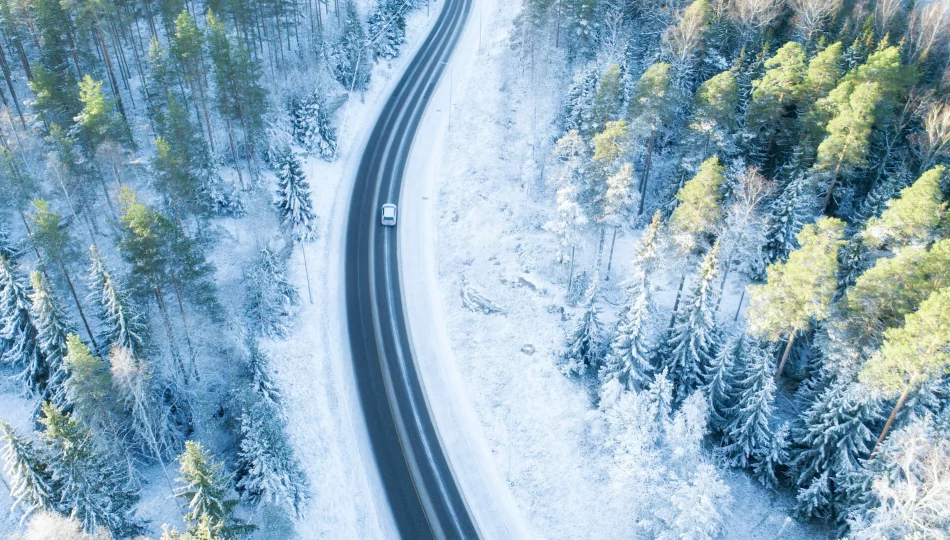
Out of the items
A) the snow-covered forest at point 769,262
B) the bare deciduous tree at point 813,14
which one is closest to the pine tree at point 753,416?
the snow-covered forest at point 769,262

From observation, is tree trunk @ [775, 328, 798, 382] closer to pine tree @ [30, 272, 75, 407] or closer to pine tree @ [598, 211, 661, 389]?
pine tree @ [598, 211, 661, 389]

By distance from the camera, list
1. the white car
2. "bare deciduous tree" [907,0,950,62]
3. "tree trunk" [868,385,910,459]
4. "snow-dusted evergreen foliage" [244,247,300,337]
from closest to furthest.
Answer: "tree trunk" [868,385,910,459], "snow-dusted evergreen foliage" [244,247,300,337], "bare deciduous tree" [907,0,950,62], the white car

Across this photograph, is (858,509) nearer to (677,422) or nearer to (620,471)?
(677,422)

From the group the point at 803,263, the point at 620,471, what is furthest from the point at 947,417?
the point at 620,471

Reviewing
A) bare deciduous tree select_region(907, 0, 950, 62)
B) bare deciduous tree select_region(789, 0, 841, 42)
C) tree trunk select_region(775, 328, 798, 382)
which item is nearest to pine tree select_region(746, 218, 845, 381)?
tree trunk select_region(775, 328, 798, 382)

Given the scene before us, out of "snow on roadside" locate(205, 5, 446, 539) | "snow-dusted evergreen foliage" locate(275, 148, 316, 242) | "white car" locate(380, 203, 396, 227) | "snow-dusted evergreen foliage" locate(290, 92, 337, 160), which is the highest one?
"snow-dusted evergreen foliage" locate(290, 92, 337, 160)

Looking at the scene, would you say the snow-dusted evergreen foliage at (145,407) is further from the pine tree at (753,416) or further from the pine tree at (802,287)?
the pine tree at (802,287)

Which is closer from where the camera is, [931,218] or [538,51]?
[931,218]

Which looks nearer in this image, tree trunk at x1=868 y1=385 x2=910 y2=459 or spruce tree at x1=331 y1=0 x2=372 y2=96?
tree trunk at x1=868 y1=385 x2=910 y2=459
